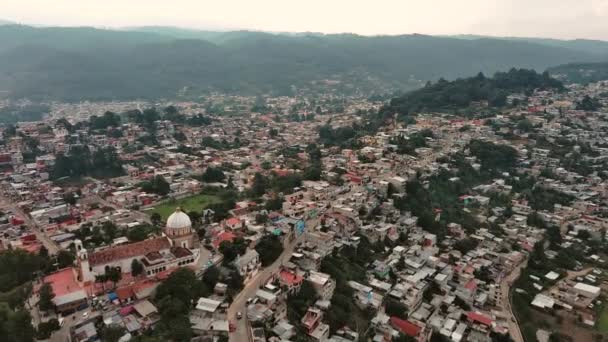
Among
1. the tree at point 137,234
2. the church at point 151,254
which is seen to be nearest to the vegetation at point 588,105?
the church at point 151,254

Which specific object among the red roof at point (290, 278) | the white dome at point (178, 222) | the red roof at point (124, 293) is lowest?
the red roof at point (290, 278)

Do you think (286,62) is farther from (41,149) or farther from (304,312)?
(304,312)

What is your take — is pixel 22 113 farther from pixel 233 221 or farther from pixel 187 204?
pixel 233 221

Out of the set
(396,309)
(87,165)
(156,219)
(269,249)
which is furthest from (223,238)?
(87,165)

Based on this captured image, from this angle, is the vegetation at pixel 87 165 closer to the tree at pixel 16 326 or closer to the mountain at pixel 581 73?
the tree at pixel 16 326

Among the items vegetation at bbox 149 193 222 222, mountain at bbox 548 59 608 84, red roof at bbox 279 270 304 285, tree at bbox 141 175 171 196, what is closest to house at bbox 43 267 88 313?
red roof at bbox 279 270 304 285

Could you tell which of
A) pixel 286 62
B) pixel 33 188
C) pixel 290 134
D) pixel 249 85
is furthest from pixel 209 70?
pixel 33 188
